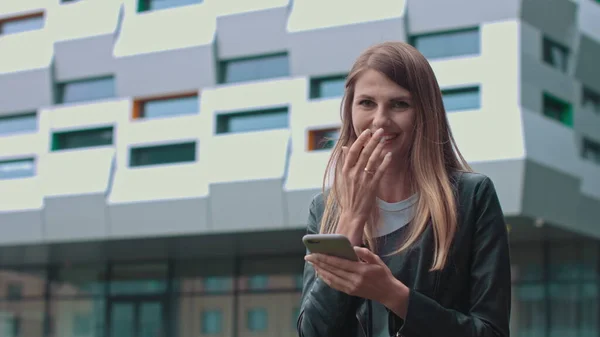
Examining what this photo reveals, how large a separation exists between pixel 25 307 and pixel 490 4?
47.8 feet

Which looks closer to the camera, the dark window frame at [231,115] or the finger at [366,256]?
the finger at [366,256]

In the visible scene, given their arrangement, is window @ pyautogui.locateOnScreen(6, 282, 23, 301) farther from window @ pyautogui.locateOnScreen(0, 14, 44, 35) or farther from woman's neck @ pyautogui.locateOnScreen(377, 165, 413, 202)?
woman's neck @ pyautogui.locateOnScreen(377, 165, 413, 202)

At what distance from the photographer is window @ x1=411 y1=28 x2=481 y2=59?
18219mm

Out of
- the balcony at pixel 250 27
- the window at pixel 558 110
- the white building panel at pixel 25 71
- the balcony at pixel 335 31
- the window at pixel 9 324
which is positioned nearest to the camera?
the balcony at pixel 335 31

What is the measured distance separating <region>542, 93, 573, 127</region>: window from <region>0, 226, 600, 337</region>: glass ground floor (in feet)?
8.48

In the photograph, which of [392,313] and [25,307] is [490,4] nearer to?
[25,307]

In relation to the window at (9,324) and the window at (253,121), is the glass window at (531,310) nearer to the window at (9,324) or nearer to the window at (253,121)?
the window at (253,121)

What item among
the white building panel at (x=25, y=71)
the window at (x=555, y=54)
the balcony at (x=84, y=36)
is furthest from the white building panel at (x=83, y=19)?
the window at (x=555, y=54)

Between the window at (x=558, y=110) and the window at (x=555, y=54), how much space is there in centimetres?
66

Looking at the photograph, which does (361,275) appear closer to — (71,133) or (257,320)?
(71,133)

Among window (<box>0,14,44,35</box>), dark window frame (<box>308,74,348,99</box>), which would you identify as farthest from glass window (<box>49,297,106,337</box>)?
dark window frame (<box>308,74,348,99</box>)

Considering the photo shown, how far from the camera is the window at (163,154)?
20453mm

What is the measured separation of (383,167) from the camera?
217 centimetres

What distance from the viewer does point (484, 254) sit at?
2.23m
